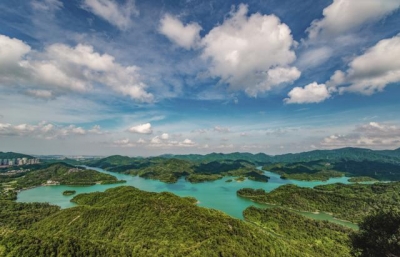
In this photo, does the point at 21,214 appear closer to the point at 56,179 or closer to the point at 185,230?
the point at 185,230

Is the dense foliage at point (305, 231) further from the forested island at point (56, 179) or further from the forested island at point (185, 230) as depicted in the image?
the forested island at point (56, 179)

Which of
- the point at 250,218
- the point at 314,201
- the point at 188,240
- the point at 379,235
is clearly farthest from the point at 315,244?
the point at 314,201

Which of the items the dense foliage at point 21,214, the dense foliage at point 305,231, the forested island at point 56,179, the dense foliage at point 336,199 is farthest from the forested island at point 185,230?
the forested island at point 56,179

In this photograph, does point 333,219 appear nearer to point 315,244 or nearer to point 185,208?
point 315,244

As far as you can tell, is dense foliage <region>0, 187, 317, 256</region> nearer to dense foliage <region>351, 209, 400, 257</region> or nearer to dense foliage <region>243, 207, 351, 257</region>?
dense foliage <region>243, 207, 351, 257</region>

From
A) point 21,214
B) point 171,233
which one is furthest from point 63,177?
point 171,233

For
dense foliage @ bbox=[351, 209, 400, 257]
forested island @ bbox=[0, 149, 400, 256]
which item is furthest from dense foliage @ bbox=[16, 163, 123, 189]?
dense foliage @ bbox=[351, 209, 400, 257]
